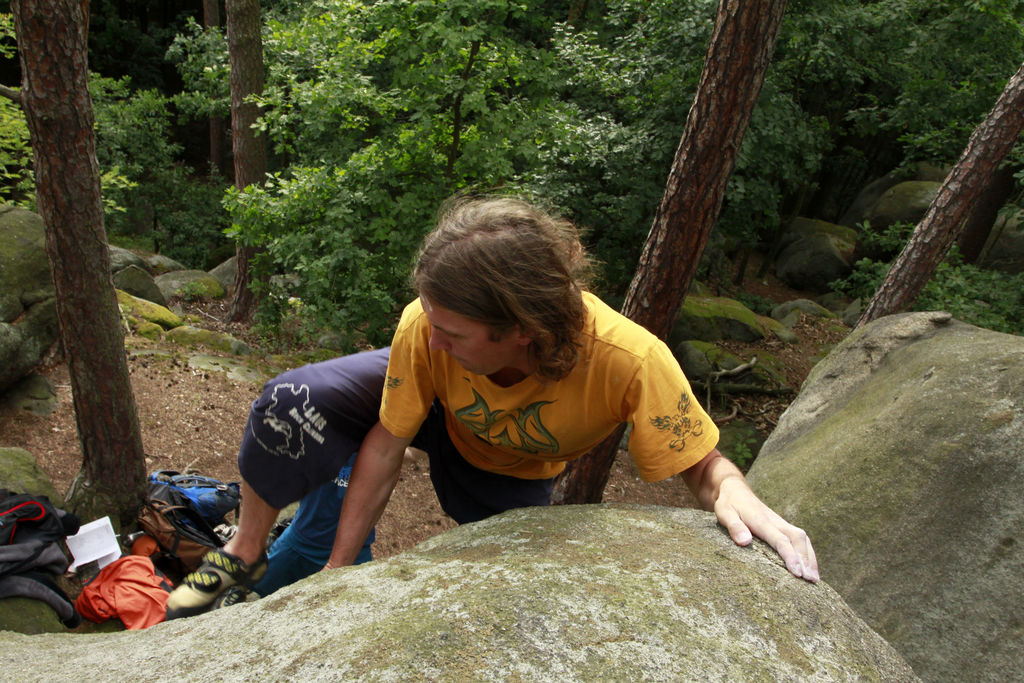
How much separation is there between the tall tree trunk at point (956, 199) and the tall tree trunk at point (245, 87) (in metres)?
7.18

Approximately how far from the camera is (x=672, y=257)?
401cm

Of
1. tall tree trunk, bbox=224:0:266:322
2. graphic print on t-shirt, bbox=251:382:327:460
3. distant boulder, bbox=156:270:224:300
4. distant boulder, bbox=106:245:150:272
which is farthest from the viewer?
distant boulder, bbox=156:270:224:300

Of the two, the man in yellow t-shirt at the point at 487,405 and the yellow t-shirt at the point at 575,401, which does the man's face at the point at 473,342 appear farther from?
the yellow t-shirt at the point at 575,401

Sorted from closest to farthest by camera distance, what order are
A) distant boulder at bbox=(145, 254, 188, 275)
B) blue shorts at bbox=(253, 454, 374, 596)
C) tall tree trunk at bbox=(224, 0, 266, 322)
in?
1. blue shorts at bbox=(253, 454, 374, 596)
2. tall tree trunk at bbox=(224, 0, 266, 322)
3. distant boulder at bbox=(145, 254, 188, 275)

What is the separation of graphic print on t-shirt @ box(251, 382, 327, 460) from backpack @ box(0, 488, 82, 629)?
6.21 ft

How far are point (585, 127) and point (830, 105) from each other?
8756mm

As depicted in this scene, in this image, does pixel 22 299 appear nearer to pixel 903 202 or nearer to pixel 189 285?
pixel 189 285

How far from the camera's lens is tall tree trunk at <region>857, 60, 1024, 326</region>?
17.8 ft

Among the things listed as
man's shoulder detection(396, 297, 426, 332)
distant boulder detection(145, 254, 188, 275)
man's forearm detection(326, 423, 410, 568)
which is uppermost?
man's shoulder detection(396, 297, 426, 332)

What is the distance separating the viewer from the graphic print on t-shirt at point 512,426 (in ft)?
6.62

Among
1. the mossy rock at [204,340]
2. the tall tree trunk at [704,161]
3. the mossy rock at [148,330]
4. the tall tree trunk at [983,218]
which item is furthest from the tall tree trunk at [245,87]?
the tall tree trunk at [983,218]

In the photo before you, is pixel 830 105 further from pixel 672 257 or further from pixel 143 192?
pixel 143 192

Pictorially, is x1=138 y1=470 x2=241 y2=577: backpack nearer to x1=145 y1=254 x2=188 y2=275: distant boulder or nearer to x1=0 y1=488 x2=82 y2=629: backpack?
x1=0 y1=488 x2=82 y2=629: backpack

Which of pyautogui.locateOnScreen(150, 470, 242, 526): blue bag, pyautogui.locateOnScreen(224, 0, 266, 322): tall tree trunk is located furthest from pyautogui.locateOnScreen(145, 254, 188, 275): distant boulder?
pyautogui.locateOnScreen(150, 470, 242, 526): blue bag
